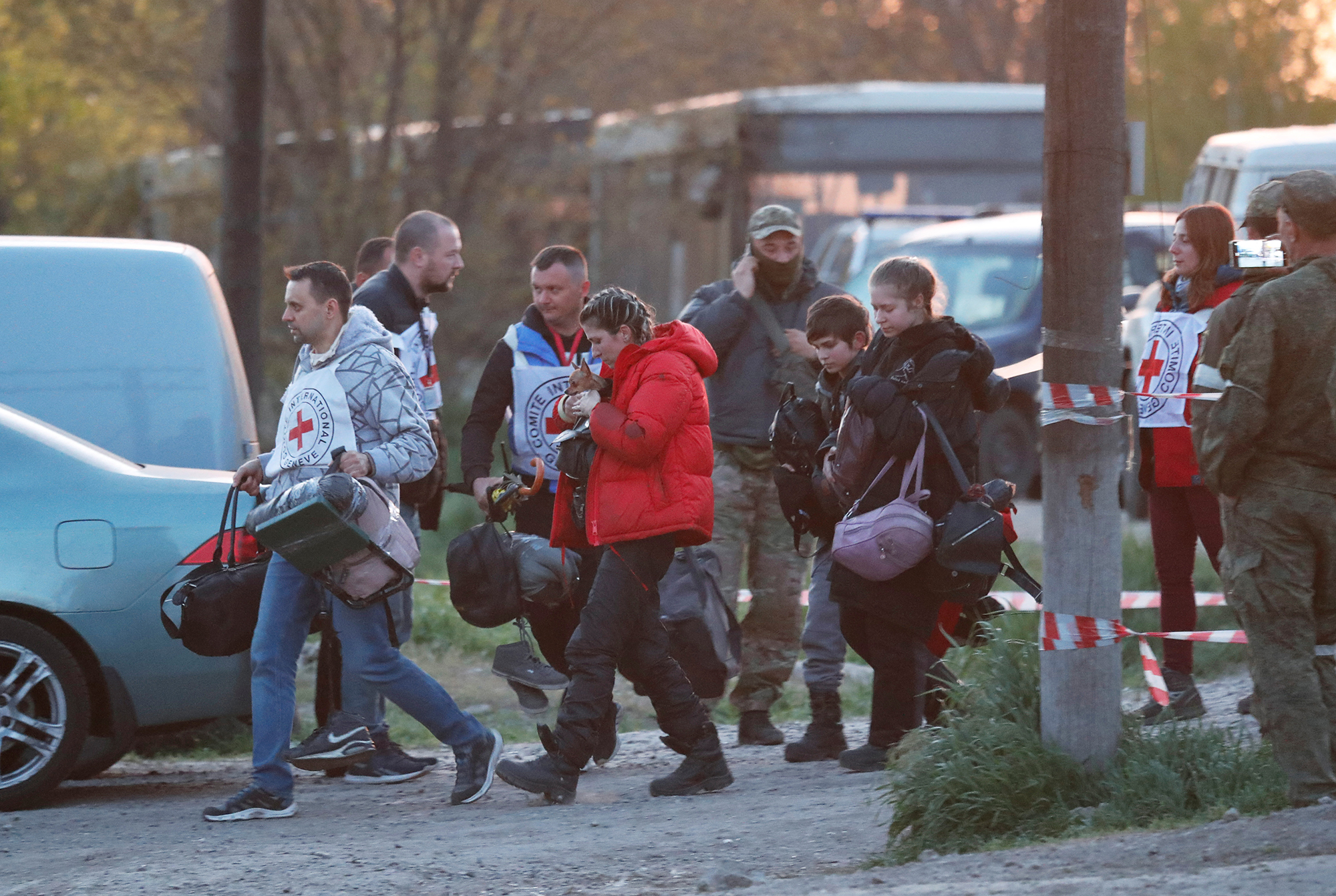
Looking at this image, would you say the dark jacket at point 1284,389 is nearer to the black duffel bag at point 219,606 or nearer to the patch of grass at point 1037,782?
the patch of grass at point 1037,782

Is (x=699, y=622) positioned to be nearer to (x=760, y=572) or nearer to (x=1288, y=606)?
(x=760, y=572)

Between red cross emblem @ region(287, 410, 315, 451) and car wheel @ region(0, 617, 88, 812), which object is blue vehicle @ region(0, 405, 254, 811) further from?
red cross emblem @ region(287, 410, 315, 451)

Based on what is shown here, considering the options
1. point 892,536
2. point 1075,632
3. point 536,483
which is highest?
point 536,483

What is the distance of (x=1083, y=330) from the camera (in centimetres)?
521

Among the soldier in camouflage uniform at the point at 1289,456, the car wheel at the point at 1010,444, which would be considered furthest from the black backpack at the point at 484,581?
the car wheel at the point at 1010,444

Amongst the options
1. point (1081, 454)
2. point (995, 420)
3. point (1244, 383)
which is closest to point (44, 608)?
point (1081, 454)

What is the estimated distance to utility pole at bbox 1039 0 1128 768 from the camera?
5164 mm

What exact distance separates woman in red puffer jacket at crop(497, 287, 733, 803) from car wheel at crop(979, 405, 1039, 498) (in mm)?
9299

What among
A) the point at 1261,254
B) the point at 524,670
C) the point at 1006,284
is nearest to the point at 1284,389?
the point at 1261,254

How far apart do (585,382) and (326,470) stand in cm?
85

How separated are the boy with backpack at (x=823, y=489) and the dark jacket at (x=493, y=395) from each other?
88 centimetres

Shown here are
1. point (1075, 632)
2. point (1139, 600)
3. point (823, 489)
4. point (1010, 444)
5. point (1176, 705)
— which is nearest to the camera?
point (1075, 632)

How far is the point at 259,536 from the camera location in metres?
5.70

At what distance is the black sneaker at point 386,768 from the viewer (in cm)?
677
